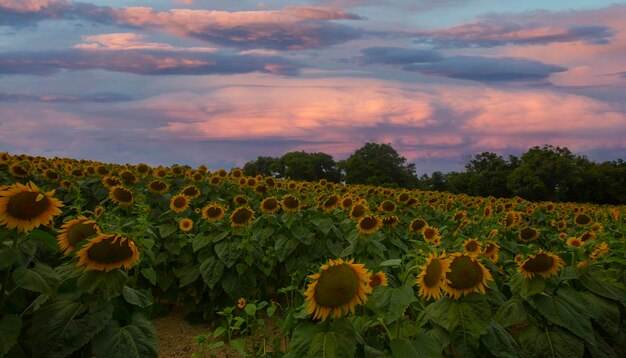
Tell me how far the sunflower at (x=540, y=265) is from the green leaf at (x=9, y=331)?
145 inches

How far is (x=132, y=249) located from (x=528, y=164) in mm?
51712

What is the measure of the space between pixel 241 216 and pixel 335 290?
15.5 feet

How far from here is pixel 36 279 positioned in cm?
323

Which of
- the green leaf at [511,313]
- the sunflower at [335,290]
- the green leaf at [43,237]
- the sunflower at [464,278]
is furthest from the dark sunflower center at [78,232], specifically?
the green leaf at [511,313]

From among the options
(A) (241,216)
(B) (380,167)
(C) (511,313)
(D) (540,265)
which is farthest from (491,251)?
(B) (380,167)

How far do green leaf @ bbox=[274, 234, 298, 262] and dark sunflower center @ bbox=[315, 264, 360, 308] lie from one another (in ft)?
14.5

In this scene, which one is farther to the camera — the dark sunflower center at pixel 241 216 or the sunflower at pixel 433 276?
the dark sunflower center at pixel 241 216

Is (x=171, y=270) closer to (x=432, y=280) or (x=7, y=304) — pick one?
(x=7, y=304)

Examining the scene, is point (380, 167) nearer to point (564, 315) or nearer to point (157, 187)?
point (157, 187)

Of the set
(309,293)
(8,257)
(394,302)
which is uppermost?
(8,257)

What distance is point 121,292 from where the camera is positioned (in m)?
3.67

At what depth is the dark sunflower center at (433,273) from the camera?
363cm

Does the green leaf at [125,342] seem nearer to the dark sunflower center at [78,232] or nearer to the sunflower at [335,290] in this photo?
the dark sunflower center at [78,232]

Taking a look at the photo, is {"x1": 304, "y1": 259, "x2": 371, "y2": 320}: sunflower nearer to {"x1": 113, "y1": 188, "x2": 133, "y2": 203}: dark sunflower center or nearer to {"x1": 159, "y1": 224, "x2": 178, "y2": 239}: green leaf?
{"x1": 159, "y1": 224, "x2": 178, "y2": 239}: green leaf
